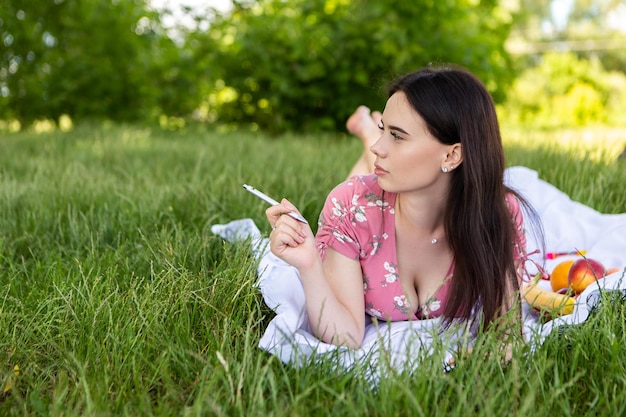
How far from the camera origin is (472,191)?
5.91ft

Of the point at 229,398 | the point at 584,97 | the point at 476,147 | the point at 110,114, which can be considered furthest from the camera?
the point at 584,97

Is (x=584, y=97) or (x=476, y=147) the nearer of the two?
(x=476, y=147)

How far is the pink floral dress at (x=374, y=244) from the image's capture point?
1917 millimetres

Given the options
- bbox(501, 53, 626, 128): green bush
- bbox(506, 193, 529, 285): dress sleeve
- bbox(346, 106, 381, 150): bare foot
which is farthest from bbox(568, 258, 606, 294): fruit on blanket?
bbox(501, 53, 626, 128): green bush

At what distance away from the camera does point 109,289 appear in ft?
6.13

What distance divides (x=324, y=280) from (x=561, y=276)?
1.11 metres

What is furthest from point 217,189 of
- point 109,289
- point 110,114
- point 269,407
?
point 110,114

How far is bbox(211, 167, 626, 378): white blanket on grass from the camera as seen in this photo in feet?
5.16

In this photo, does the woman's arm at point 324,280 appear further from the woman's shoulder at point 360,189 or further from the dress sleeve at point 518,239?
the dress sleeve at point 518,239

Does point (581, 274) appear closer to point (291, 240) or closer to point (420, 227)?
point (420, 227)

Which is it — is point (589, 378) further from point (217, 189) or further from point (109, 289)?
point (217, 189)

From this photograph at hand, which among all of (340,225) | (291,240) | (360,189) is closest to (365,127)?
(360,189)

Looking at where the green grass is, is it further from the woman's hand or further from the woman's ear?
the woman's ear

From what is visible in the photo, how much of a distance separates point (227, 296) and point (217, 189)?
4.14 ft
